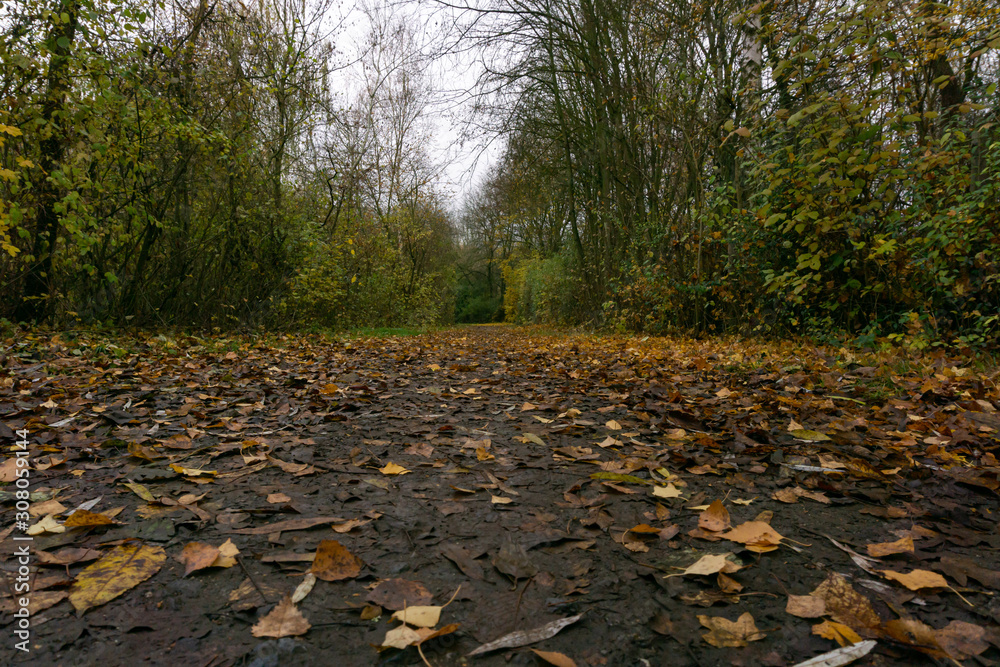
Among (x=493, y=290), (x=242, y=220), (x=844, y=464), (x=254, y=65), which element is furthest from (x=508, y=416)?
(x=493, y=290)

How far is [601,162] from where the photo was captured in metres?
11.8

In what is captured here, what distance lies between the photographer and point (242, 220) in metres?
8.51

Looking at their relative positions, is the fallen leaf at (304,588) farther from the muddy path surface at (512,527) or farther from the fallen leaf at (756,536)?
the fallen leaf at (756,536)

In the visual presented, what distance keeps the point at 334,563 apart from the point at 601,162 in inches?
464

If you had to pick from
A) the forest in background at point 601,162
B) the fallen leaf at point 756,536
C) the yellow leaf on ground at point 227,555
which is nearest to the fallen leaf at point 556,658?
the fallen leaf at point 756,536

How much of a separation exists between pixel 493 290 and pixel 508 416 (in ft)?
123

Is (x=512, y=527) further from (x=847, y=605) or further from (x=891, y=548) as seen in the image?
(x=891, y=548)

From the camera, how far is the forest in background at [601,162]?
4.34 m

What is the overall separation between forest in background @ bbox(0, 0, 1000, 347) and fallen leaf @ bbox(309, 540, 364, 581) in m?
3.89

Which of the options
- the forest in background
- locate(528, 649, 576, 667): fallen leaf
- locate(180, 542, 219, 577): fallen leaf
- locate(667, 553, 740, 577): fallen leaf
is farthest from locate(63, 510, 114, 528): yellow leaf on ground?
the forest in background

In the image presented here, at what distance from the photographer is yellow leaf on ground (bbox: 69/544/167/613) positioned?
3.93 ft

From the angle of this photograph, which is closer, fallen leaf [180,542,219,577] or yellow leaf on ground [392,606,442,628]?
yellow leaf on ground [392,606,442,628]

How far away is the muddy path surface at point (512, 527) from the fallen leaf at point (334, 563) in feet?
0.04

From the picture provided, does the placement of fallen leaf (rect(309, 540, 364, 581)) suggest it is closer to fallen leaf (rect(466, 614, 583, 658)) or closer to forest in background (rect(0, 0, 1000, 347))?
fallen leaf (rect(466, 614, 583, 658))
